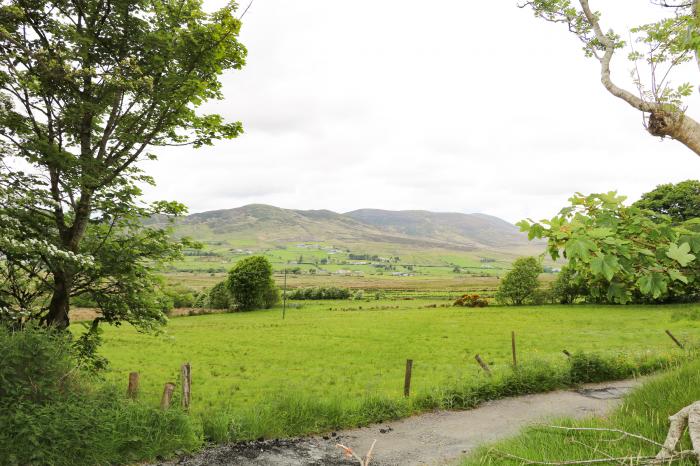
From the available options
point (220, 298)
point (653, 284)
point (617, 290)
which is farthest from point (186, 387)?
point (220, 298)

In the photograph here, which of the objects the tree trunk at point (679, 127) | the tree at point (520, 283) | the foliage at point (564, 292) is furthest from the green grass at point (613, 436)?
the tree at point (520, 283)

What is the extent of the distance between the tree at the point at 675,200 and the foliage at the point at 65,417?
213 ft

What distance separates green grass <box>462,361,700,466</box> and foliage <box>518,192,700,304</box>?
2049 millimetres

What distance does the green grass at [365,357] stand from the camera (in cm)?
1297

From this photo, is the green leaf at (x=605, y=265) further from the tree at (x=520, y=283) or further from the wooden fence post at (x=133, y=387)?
the tree at (x=520, y=283)

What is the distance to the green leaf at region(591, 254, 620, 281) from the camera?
12.7ft

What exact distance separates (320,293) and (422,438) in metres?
102

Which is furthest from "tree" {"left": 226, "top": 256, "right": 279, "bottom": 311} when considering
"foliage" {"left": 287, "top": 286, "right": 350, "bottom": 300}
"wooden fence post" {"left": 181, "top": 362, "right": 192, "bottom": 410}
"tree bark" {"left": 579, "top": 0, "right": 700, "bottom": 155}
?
"tree bark" {"left": 579, "top": 0, "right": 700, "bottom": 155}

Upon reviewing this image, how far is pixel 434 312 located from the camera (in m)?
74.8

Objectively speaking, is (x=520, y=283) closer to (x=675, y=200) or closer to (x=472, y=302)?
(x=472, y=302)

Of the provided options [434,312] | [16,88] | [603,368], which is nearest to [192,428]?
[16,88]

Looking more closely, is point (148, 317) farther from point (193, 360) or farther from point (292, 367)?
point (193, 360)

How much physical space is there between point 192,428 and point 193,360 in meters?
30.0

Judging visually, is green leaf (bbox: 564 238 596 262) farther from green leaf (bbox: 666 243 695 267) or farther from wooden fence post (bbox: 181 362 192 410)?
wooden fence post (bbox: 181 362 192 410)
